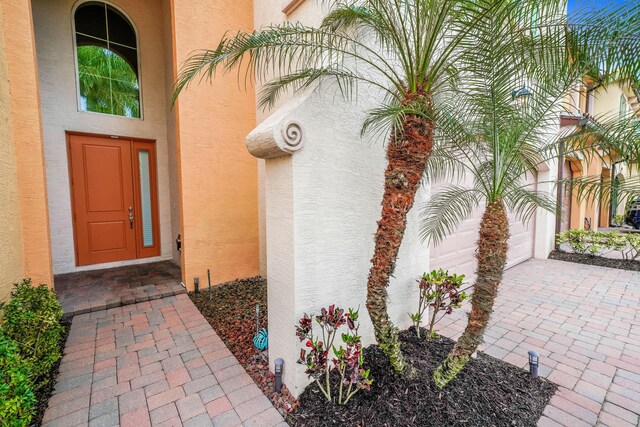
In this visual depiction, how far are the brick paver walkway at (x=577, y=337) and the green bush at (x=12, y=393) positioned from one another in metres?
3.92

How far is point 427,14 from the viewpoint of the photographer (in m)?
2.25

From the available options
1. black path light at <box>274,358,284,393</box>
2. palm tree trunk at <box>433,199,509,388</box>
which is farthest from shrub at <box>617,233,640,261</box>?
black path light at <box>274,358,284,393</box>

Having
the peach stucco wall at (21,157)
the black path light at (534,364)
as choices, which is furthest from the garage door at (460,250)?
the peach stucco wall at (21,157)

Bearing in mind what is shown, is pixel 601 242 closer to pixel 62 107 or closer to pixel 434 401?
pixel 434 401

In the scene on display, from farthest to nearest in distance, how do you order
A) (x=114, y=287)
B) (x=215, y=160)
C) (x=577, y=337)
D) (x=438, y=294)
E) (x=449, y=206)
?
(x=215, y=160), (x=114, y=287), (x=577, y=337), (x=438, y=294), (x=449, y=206)

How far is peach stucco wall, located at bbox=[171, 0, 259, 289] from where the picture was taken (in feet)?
15.6

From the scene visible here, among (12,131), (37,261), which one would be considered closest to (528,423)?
(37,261)

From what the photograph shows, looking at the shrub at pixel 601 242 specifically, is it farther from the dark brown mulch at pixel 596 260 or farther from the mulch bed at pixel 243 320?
the mulch bed at pixel 243 320

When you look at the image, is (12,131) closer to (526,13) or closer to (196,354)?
(196,354)

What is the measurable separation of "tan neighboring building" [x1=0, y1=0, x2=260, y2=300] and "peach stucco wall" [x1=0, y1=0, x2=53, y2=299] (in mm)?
13

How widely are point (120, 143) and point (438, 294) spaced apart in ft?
22.6

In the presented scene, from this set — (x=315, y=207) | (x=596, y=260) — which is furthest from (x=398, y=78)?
(x=596, y=260)

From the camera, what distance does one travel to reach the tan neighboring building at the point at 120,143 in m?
3.74

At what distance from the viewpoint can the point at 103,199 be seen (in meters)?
6.04
